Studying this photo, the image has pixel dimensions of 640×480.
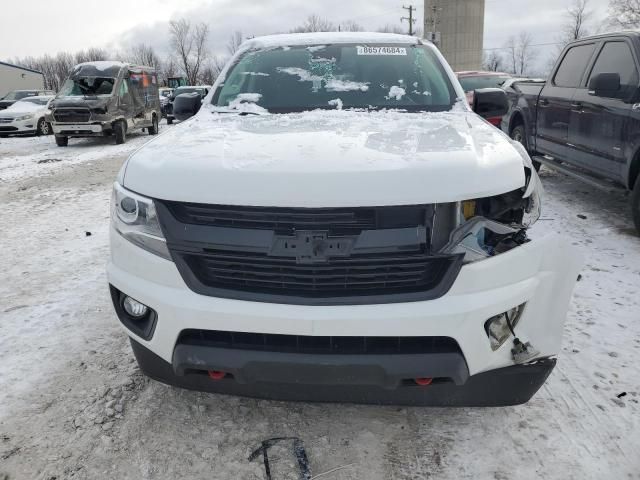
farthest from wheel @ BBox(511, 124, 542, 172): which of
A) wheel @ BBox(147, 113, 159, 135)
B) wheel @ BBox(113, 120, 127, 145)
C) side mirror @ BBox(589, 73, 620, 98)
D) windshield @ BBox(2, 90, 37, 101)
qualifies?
windshield @ BBox(2, 90, 37, 101)

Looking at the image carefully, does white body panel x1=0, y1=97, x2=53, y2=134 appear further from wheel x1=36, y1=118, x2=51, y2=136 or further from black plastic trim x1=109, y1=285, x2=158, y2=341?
black plastic trim x1=109, y1=285, x2=158, y2=341

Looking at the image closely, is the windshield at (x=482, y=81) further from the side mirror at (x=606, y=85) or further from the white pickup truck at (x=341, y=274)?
the white pickup truck at (x=341, y=274)

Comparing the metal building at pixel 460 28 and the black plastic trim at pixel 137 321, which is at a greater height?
the metal building at pixel 460 28

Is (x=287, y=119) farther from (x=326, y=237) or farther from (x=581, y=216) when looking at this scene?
(x=581, y=216)

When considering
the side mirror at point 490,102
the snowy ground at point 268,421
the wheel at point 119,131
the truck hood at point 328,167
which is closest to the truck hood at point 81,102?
the wheel at point 119,131

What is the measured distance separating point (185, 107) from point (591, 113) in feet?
14.1

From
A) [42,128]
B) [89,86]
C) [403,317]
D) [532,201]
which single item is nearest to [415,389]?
[403,317]

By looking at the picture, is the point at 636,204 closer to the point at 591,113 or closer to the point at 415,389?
the point at 591,113

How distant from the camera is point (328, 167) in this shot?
2.03m

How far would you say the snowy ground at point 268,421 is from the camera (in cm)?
220

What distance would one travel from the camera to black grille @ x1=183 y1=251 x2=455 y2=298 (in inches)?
77.5

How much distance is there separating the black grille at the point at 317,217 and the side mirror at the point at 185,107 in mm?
2099

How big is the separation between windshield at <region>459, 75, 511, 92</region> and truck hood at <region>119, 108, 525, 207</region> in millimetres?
9749

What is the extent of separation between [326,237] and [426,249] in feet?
1.24
